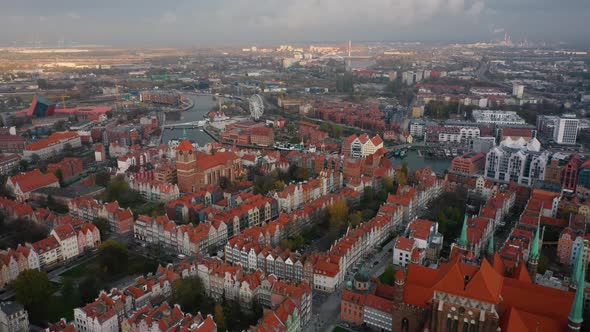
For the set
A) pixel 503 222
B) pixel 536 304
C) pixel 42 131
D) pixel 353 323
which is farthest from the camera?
pixel 42 131

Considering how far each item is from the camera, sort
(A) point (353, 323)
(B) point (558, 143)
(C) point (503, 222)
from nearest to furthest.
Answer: (A) point (353, 323) < (C) point (503, 222) < (B) point (558, 143)

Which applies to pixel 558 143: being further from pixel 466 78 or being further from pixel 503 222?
pixel 466 78

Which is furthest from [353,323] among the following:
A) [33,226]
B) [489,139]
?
[489,139]

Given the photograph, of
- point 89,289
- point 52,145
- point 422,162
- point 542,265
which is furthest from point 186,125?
point 542,265

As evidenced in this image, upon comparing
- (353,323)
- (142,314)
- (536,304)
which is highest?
(536,304)

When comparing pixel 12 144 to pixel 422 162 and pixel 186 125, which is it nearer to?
pixel 186 125

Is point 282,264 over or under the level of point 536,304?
under

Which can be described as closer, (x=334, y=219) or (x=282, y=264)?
(x=282, y=264)
